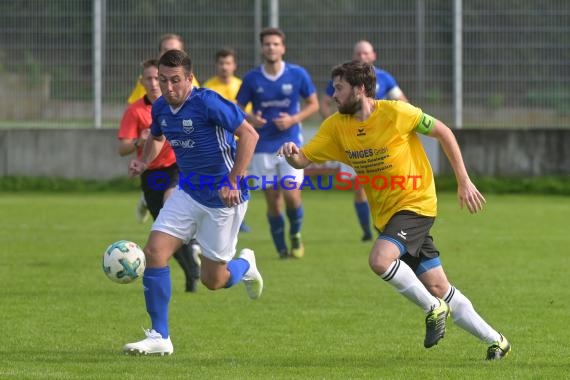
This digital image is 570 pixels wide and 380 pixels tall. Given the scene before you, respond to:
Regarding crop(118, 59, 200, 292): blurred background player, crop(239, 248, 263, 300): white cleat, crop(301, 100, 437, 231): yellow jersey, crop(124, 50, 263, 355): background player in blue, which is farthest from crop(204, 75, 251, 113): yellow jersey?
crop(301, 100, 437, 231): yellow jersey

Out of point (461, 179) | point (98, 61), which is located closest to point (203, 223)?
point (461, 179)

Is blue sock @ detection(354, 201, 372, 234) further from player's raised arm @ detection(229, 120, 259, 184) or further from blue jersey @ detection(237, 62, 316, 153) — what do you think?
player's raised arm @ detection(229, 120, 259, 184)

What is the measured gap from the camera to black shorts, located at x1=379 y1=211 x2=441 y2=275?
6812mm

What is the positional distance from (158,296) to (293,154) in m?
1.18

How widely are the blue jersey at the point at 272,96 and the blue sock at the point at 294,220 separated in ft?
2.15

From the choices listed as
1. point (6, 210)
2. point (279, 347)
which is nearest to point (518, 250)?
point (279, 347)

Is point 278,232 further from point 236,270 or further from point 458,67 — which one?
point 458,67

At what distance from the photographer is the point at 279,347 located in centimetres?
734

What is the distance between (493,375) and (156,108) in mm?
2687

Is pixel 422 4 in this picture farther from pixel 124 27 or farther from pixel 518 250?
pixel 518 250

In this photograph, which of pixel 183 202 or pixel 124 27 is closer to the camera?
pixel 183 202

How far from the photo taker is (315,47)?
19.5m

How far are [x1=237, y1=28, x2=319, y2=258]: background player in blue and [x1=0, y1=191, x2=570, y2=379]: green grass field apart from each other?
0.40m

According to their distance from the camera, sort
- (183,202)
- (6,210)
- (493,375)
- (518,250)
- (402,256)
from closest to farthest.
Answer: (493,375), (402,256), (183,202), (518,250), (6,210)
